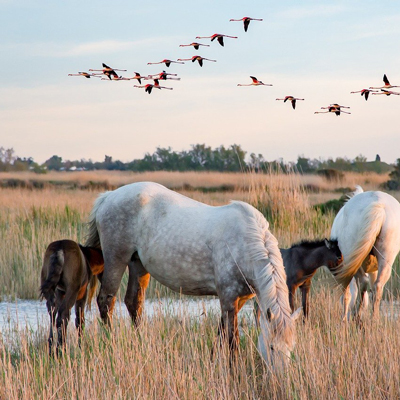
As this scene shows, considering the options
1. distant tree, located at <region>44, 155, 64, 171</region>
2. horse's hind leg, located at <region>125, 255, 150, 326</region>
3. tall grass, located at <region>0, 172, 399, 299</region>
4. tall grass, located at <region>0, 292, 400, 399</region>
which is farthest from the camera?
distant tree, located at <region>44, 155, 64, 171</region>

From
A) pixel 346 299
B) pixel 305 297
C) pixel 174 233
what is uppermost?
pixel 174 233

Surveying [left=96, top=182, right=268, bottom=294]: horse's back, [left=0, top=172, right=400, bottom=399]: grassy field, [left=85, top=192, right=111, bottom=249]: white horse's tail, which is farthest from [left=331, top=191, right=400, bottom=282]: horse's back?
[left=85, top=192, right=111, bottom=249]: white horse's tail

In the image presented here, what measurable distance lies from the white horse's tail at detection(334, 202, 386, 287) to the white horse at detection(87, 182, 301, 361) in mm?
1792

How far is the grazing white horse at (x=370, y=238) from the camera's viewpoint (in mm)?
6734

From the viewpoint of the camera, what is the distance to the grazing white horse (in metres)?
6.73

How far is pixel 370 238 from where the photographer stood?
673cm

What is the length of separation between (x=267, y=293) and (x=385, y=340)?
108 cm

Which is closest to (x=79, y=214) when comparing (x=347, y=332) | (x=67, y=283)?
(x=67, y=283)

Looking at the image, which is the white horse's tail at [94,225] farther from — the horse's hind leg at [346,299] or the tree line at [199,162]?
the tree line at [199,162]

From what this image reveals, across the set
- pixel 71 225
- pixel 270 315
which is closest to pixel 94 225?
pixel 270 315

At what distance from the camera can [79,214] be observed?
51.2 feet

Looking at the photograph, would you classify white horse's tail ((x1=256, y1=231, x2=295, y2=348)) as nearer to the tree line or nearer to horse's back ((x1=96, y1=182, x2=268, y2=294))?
horse's back ((x1=96, y1=182, x2=268, y2=294))

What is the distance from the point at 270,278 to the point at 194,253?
0.93 m

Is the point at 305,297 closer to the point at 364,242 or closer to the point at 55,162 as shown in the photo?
the point at 364,242
